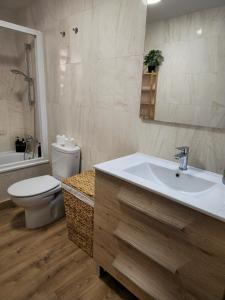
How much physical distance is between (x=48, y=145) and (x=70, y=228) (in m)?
1.20

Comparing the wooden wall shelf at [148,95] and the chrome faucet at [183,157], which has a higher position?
the wooden wall shelf at [148,95]

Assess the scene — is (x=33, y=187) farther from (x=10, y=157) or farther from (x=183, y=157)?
(x=183, y=157)

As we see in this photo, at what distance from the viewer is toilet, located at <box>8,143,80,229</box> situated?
5.84 feet

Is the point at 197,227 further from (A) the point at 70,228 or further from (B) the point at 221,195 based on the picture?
(A) the point at 70,228

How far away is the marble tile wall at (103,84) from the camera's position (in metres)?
1.37

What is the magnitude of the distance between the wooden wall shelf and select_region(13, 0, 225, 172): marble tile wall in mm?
51

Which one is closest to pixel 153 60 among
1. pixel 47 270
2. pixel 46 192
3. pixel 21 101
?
pixel 46 192

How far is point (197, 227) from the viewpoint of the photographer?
833 mm

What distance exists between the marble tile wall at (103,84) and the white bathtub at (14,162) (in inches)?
21.7

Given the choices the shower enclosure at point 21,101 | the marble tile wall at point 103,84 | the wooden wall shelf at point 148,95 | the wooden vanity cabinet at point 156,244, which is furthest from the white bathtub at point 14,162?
the wooden wall shelf at point 148,95

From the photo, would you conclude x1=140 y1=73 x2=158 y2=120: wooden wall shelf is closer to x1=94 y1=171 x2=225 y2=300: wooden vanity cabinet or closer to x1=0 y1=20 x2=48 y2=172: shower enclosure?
x1=94 y1=171 x2=225 y2=300: wooden vanity cabinet

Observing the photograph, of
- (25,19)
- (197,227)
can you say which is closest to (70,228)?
(197,227)

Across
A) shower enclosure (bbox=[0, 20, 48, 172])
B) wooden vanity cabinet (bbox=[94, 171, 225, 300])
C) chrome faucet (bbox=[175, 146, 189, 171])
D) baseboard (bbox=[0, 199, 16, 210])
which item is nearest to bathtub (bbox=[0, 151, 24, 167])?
shower enclosure (bbox=[0, 20, 48, 172])

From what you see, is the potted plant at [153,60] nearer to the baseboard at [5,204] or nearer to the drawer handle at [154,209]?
the drawer handle at [154,209]
